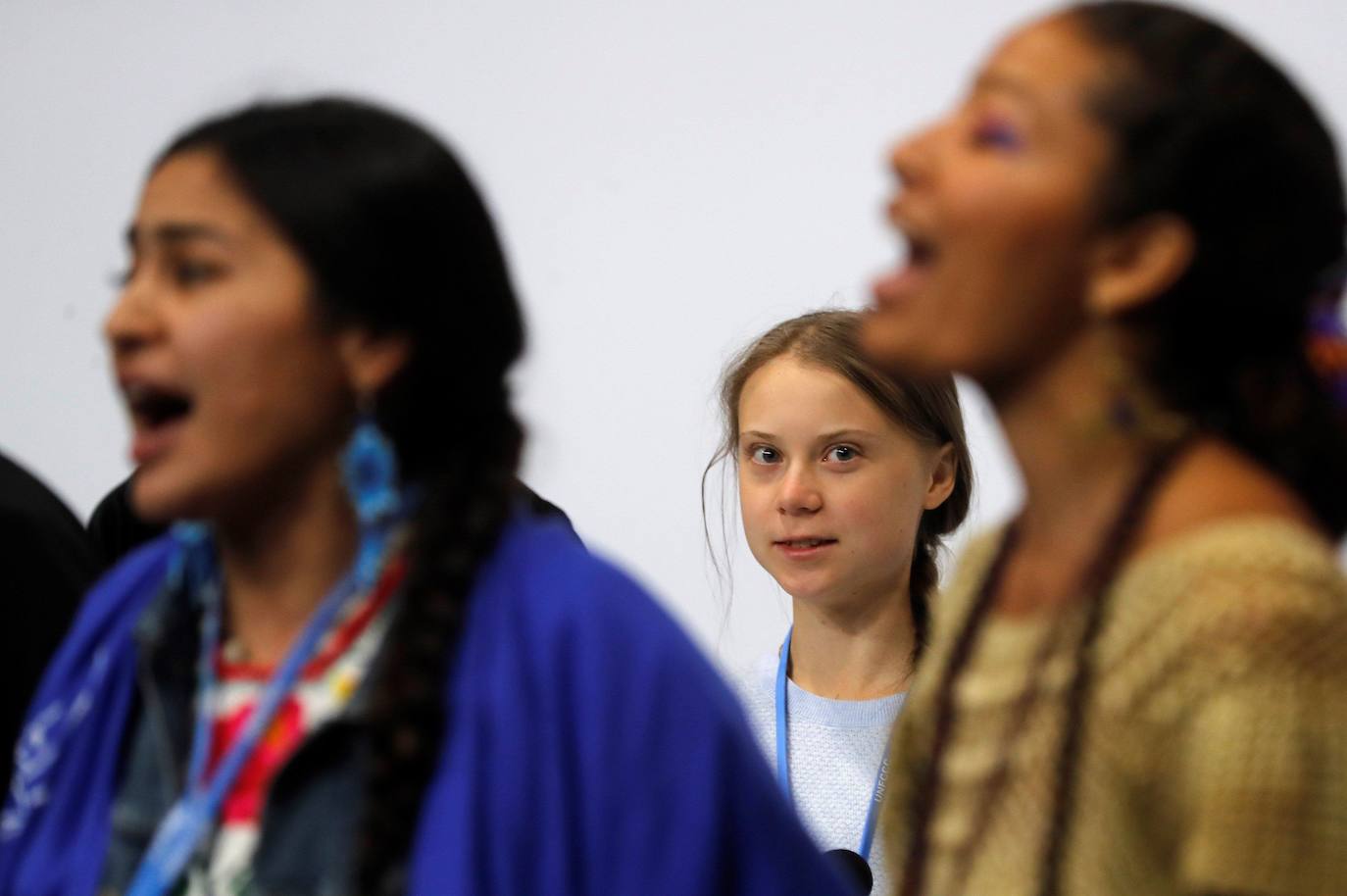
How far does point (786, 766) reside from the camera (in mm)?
2439

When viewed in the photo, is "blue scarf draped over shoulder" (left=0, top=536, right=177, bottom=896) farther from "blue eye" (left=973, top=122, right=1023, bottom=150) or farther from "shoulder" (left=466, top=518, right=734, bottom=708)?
"blue eye" (left=973, top=122, right=1023, bottom=150)

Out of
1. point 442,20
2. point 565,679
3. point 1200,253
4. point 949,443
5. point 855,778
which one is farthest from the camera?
point 442,20

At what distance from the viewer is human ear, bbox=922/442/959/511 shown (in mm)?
2631

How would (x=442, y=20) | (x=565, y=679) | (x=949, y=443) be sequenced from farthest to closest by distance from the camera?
Result: (x=442, y=20)
(x=949, y=443)
(x=565, y=679)

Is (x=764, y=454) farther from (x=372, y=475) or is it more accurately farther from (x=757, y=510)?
(x=372, y=475)

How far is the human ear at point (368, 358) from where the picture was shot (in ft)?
4.59

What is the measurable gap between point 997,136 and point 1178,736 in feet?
1.35

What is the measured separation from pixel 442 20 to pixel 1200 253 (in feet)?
9.81

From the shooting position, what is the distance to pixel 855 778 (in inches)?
Result: 93.9

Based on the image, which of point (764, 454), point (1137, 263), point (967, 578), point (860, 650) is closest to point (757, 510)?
point (764, 454)

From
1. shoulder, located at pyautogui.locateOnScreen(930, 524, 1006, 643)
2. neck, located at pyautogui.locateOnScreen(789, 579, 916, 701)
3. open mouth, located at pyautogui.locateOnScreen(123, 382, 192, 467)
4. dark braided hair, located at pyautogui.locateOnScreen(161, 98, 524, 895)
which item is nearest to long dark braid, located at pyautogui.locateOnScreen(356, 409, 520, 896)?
dark braided hair, located at pyautogui.locateOnScreen(161, 98, 524, 895)

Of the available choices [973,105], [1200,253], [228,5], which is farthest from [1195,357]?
[228,5]

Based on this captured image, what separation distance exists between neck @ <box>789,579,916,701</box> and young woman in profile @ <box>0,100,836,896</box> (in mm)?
1098

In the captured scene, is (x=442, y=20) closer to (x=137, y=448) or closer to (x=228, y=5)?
(x=228, y=5)
